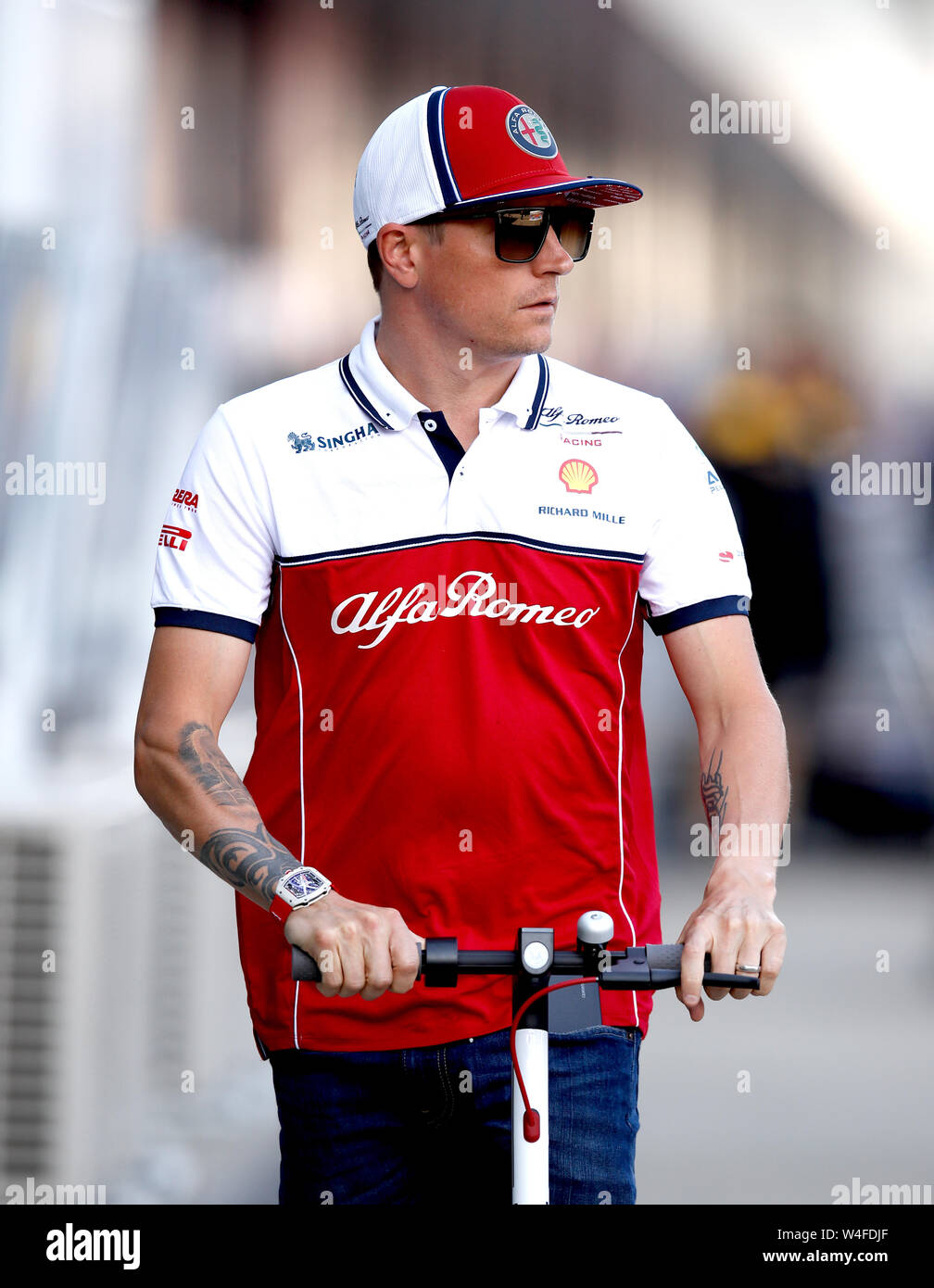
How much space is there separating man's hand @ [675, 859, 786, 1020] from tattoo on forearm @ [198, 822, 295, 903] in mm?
454

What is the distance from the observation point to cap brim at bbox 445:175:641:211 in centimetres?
217

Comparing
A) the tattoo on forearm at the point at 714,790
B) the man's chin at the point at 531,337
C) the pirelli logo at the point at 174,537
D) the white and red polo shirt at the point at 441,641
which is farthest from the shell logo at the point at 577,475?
the pirelli logo at the point at 174,537

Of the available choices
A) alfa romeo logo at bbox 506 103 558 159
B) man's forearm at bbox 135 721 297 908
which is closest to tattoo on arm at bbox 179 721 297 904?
man's forearm at bbox 135 721 297 908

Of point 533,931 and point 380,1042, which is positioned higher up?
point 533,931

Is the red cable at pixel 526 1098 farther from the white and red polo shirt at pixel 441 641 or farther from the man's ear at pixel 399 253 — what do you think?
the man's ear at pixel 399 253

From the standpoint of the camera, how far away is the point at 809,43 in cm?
809

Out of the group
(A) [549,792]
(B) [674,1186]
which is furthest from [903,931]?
(A) [549,792]

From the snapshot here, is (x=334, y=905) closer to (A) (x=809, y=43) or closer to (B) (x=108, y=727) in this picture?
(B) (x=108, y=727)

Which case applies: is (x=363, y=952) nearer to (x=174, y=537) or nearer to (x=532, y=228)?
(x=174, y=537)

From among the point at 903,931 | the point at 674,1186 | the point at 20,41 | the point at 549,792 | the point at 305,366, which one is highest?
the point at 20,41

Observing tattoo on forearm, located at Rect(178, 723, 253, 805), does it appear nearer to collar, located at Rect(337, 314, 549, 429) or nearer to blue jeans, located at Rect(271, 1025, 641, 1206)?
blue jeans, located at Rect(271, 1025, 641, 1206)

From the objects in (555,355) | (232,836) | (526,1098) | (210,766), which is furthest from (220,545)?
(555,355)

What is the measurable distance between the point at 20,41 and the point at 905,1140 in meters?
4.31

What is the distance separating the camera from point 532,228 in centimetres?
221
